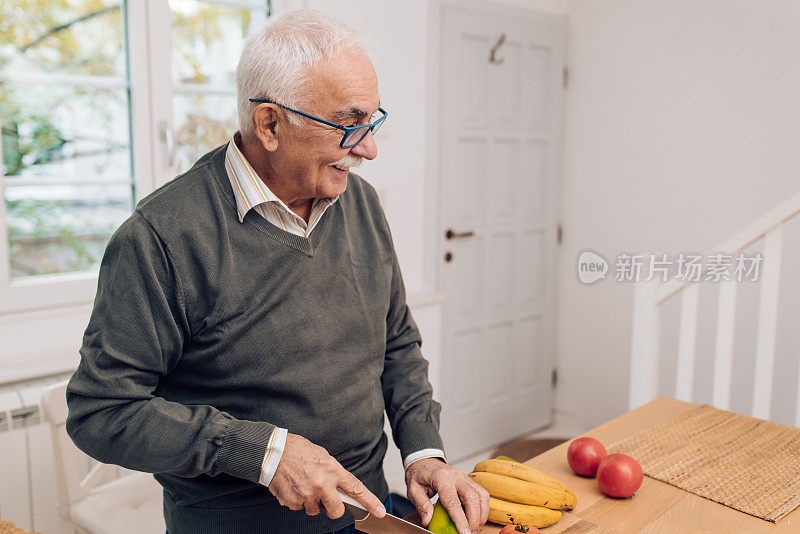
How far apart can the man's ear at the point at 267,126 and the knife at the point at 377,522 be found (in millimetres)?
570

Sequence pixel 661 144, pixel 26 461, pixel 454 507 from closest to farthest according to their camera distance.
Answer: pixel 454 507, pixel 26 461, pixel 661 144

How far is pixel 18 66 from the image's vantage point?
2.15m

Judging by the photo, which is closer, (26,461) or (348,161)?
(348,161)

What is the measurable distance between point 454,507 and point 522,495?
116 mm

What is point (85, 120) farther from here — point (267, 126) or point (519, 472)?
point (519, 472)

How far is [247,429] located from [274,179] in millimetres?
425

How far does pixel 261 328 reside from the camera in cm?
120

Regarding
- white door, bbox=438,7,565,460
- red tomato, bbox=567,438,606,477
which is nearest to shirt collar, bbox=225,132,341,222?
red tomato, bbox=567,438,606,477

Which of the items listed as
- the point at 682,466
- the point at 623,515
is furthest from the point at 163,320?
the point at 682,466

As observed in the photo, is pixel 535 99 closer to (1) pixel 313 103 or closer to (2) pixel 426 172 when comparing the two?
(2) pixel 426 172

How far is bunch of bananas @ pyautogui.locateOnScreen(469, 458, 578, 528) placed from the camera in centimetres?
117

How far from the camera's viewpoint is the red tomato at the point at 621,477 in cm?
127

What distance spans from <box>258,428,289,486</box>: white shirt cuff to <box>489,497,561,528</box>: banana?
0.36 m

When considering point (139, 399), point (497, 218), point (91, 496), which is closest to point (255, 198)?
point (139, 399)
